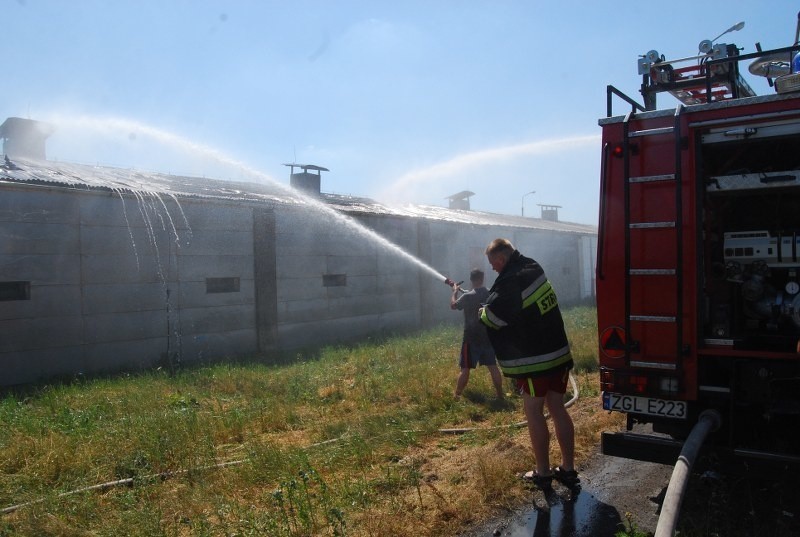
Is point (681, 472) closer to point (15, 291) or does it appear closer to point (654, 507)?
point (654, 507)

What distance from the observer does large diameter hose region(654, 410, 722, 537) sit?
9.12 feet

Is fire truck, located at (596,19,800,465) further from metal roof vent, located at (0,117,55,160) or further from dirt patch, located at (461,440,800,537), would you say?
metal roof vent, located at (0,117,55,160)

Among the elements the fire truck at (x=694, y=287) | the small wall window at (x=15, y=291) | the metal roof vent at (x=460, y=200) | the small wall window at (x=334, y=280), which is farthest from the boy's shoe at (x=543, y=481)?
the metal roof vent at (x=460, y=200)

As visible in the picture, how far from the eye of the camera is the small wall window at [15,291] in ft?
27.4

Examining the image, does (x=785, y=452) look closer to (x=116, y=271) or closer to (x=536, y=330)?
(x=536, y=330)

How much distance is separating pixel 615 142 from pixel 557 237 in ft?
64.5

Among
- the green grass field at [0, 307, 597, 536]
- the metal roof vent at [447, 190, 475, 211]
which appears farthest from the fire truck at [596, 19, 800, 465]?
the metal roof vent at [447, 190, 475, 211]

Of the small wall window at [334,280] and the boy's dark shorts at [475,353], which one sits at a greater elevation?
the small wall window at [334,280]

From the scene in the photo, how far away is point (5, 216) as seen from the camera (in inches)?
327

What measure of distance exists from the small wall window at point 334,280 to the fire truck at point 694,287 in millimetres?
9147

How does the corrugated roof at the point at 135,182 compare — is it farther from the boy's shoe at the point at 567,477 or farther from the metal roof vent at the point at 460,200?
the metal roof vent at the point at 460,200

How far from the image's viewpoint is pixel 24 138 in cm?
1484

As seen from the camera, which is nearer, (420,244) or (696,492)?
(696,492)

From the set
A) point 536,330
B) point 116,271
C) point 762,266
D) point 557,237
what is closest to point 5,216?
point 116,271
